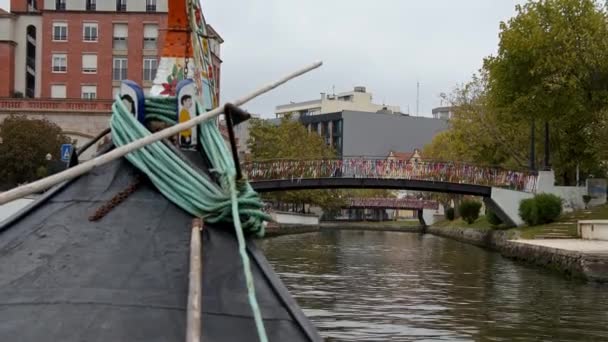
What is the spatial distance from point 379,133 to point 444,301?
74.0m

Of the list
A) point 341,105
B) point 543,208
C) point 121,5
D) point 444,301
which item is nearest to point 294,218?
point 121,5

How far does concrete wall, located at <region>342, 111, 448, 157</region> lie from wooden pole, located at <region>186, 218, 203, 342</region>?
81301 mm

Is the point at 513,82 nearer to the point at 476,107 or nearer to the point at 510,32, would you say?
the point at 510,32

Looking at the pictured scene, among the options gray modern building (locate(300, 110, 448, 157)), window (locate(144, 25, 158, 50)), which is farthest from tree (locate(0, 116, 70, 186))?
gray modern building (locate(300, 110, 448, 157))

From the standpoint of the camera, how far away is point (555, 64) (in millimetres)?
26578

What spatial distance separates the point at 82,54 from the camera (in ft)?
140

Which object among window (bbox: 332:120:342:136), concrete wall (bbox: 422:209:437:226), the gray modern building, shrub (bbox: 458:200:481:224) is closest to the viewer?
shrub (bbox: 458:200:481:224)

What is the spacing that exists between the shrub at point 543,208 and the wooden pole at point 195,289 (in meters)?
24.6

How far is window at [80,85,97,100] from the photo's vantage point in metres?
42.7

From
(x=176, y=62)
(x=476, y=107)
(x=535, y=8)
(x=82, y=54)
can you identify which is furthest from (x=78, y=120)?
(x=176, y=62)

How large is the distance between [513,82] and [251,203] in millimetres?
26150

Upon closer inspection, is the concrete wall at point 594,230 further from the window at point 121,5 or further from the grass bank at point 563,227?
the window at point 121,5

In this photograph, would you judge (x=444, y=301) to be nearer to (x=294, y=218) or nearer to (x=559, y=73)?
(x=559, y=73)

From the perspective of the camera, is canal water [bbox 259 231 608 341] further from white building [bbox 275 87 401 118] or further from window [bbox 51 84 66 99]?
white building [bbox 275 87 401 118]
